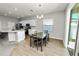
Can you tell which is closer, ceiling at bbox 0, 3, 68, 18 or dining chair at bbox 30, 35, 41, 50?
ceiling at bbox 0, 3, 68, 18

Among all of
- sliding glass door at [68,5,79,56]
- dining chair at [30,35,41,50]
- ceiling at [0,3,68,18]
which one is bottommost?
dining chair at [30,35,41,50]

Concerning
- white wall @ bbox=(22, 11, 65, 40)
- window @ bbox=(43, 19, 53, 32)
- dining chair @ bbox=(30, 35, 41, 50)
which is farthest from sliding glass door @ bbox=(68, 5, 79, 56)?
dining chair @ bbox=(30, 35, 41, 50)

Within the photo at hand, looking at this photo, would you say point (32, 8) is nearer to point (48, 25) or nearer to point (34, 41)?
point (48, 25)

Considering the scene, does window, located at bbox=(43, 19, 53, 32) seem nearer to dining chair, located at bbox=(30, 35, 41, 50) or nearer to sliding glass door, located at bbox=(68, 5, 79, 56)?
sliding glass door, located at bbox=(68, 5, 79, 56)

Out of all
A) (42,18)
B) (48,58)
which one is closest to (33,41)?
(42,18)

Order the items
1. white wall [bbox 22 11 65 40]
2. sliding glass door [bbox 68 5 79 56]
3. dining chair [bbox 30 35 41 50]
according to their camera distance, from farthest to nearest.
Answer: dining chair [bbox 30 35 41 50]
white wall [bbox 22 11 65 40]
sliding glass door [bbox 68 5 79 56]

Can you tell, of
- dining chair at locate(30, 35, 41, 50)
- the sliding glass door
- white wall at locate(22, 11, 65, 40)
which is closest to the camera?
the sliding glass door

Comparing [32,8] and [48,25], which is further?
[32,8]

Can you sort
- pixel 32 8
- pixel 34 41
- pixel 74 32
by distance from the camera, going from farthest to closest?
pixel 34 41
pixel 32 8
pixel 74 32

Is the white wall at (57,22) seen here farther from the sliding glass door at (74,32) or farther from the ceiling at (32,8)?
the sliding glass door at (74,32)

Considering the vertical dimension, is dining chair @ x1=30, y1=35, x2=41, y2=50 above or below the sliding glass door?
below

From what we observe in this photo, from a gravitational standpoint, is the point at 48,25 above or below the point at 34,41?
above

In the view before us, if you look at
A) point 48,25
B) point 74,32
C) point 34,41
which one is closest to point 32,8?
point 48,25

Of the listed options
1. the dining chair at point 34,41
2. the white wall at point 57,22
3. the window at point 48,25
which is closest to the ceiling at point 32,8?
the white wall at point 57,22
